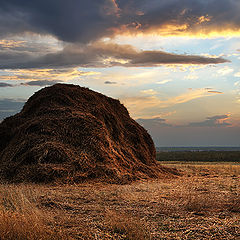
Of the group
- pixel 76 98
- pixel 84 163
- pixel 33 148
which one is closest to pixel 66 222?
pixel 84 163

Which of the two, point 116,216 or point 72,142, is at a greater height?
point 72,142

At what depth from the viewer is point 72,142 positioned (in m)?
12.6

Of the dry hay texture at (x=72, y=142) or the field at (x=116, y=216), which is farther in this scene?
the dry hay texture at (x=72, y=142)

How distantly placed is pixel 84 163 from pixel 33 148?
2.30 metres

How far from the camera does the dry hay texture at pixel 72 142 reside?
1136 centimetres

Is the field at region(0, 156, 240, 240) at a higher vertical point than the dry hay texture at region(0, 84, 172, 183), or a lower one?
lower

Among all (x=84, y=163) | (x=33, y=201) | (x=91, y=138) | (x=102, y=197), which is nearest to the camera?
(x=33, y=201)

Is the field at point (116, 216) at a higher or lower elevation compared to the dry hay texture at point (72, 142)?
lower

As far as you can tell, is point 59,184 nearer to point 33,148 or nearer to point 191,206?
point 33,148

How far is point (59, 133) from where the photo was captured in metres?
12.8

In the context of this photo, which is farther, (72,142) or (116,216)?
(72,142)

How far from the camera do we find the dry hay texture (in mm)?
11359

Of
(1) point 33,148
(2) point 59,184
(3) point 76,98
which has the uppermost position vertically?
(3) point 76,98

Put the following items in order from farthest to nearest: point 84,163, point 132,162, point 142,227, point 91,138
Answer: point 132,162
point 91,138
point 84,163
point 142,227
